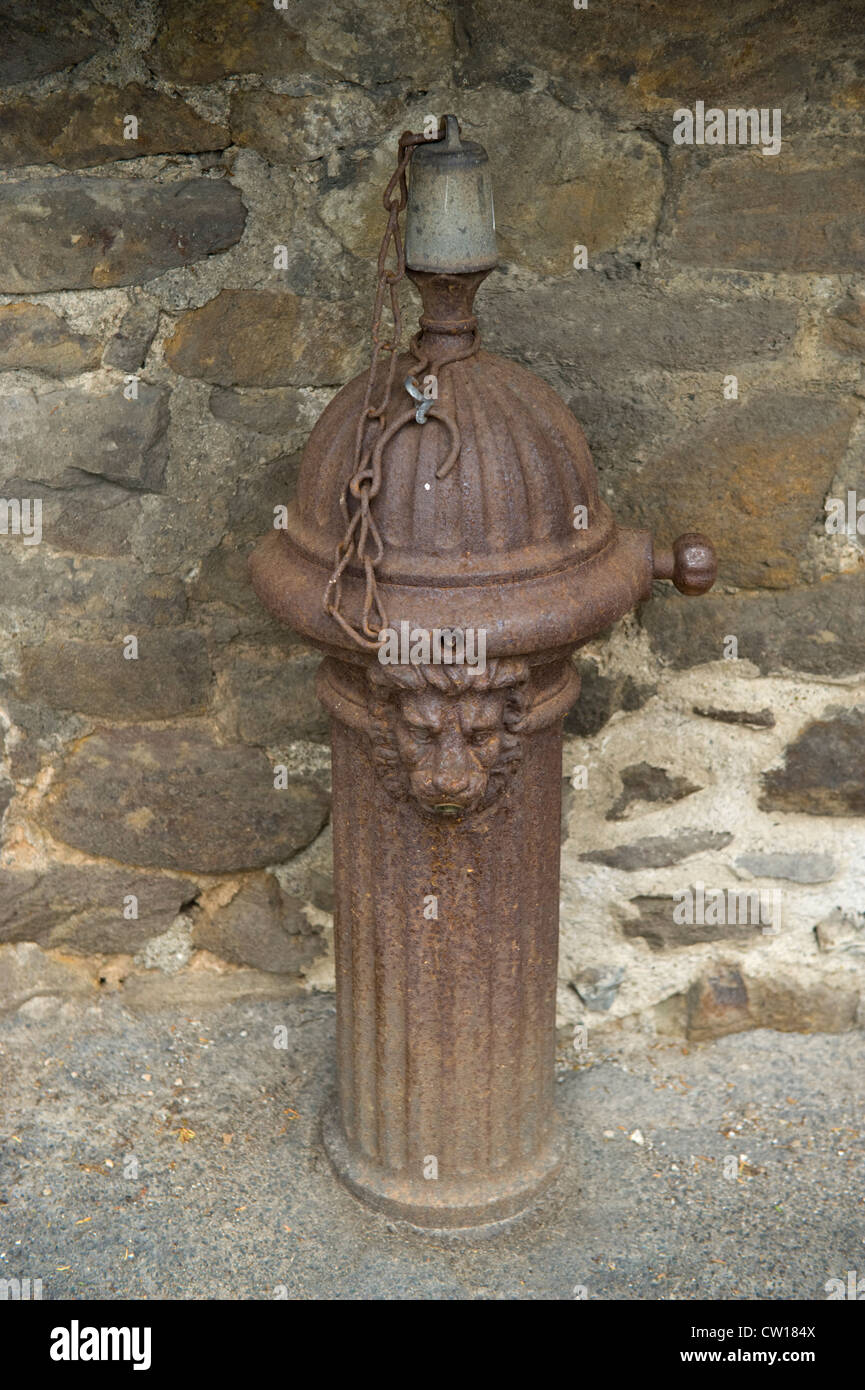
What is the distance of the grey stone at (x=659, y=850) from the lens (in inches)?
116

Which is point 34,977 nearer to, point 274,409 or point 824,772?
point 274,409

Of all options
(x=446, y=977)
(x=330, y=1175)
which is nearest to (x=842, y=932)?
(x=446, y=977)

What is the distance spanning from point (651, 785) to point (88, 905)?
113cm

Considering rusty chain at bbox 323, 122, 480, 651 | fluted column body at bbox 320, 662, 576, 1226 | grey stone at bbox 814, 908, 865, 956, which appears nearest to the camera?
rusty chain at bbox 323, 122, 480, 651

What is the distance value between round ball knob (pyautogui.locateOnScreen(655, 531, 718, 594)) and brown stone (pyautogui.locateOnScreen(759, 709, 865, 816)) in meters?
0.51

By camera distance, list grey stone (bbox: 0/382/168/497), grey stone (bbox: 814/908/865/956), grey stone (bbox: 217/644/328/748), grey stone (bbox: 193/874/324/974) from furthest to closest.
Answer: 1. grey stone (bbox: 193/874/324/974)
2. grey stone (bbox: 814/908/865/956)
3. grey stone (bbox: 217/644/328/748)
4. grey stone (bbox: 0/382/168/497)

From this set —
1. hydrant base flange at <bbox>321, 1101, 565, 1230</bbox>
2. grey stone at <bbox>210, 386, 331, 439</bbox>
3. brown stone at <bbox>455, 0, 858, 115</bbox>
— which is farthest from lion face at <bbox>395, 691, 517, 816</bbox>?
brown stone at <bbox>455, 0, 858, 115</bbox>

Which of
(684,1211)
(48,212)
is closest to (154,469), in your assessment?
(48,212)

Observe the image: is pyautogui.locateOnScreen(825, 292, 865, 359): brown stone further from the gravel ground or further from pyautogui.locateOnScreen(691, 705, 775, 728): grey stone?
the gravel ground

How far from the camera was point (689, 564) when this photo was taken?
245 cm

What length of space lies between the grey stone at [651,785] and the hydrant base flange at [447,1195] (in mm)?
676

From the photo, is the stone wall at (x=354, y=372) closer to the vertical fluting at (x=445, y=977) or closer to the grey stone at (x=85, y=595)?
the grey stone at (x=85, y=595)

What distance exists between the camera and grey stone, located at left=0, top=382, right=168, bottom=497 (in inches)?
105

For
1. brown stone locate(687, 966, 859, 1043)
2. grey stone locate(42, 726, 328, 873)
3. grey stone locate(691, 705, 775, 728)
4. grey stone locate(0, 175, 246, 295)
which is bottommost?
brown stone locate(687, 966, 859, 1043)
